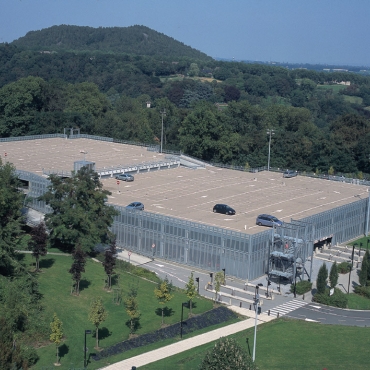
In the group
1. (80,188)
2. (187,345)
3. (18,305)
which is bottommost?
(187,345)

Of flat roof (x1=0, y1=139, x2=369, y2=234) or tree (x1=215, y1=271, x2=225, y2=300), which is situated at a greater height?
flat roof (x1=0, y1=139, x2=369, y2=234)

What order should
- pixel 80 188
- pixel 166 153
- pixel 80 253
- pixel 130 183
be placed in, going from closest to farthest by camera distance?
pixel 80 253, pixel 80 188, pixel 130 183, pixel 166 153

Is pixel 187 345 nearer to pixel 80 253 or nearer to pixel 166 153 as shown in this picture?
pixel 80 253

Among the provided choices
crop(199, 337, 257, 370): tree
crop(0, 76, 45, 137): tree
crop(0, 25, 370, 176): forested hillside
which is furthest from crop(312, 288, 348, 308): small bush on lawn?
crop(0, 76, 45, 137): tree

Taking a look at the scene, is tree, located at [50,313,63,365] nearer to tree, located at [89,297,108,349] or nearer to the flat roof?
tree, located at [89,297,108,349]

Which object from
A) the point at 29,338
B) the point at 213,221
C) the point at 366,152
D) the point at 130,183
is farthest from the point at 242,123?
the point at 29,338

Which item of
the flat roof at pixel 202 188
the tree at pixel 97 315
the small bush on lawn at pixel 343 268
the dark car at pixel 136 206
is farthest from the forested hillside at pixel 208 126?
the tree at pixel 97 315
